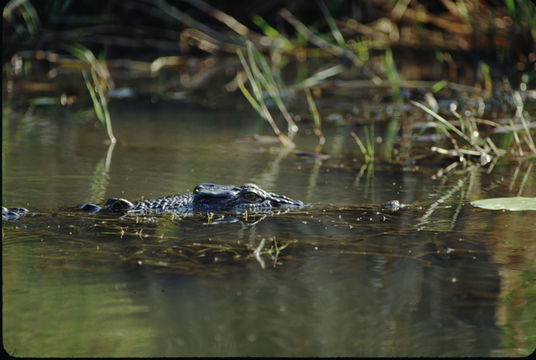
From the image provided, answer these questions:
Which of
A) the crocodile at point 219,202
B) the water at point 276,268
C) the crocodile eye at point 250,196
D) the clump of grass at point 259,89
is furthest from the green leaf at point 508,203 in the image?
the clump of grass at point 259,89

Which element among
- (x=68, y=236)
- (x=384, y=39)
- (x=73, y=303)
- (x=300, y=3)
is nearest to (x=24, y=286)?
(x=73, y=303)

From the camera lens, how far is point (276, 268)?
10.5ft

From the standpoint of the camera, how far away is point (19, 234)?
145 inches

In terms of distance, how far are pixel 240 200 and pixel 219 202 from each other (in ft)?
0.38

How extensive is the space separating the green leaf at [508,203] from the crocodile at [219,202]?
966 millimetres

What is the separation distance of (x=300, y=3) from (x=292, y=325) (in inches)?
398

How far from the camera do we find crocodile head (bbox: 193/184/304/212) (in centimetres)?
430

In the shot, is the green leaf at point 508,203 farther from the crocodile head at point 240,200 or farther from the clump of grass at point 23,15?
the clump of grass at point 23,15

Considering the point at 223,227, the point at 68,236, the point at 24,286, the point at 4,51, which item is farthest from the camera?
the point at 4,51

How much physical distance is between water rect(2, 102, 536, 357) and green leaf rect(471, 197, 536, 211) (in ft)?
0.24

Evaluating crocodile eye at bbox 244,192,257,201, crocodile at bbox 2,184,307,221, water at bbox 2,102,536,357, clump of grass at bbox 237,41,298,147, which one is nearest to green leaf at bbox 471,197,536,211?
water at bbox 2,102,536,357

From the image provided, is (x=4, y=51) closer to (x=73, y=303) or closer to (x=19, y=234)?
(x=19, y=234)

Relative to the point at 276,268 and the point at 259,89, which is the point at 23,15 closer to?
the point at 259,89

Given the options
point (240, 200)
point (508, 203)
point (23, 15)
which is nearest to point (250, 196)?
point (240, 200)
